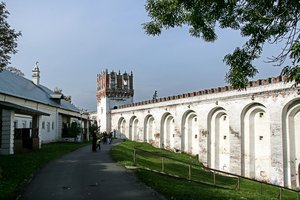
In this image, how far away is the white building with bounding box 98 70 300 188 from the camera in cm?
2419

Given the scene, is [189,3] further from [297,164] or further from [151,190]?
[297,164]

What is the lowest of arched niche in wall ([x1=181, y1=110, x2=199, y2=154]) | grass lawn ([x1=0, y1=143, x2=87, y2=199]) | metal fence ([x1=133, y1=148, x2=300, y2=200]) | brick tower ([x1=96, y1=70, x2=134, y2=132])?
metal fence ([x1=133, y1=148, x2=300, y2=200])

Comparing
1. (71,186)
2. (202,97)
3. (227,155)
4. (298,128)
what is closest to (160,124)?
(202,97)

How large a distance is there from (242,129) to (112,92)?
101ft

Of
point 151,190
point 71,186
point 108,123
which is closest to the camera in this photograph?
point 151,190

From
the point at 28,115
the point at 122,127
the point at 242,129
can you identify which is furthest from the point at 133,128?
the point at 242,129

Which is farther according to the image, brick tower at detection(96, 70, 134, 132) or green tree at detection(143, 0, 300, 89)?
brick tower at detection(96, 70, 134, 132)

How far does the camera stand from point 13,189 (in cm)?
1166

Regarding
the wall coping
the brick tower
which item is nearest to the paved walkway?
the wall coping

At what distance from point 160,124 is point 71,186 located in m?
29.8

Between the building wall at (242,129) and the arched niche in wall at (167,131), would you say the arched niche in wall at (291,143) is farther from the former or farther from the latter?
the arched niche in wall at (167,131)

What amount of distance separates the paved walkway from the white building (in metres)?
12.7

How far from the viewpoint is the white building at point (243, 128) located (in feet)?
79.4

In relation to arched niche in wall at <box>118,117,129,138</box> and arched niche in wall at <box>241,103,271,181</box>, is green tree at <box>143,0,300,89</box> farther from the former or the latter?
arched niche in wall at <box>118,117,129,138</box>
